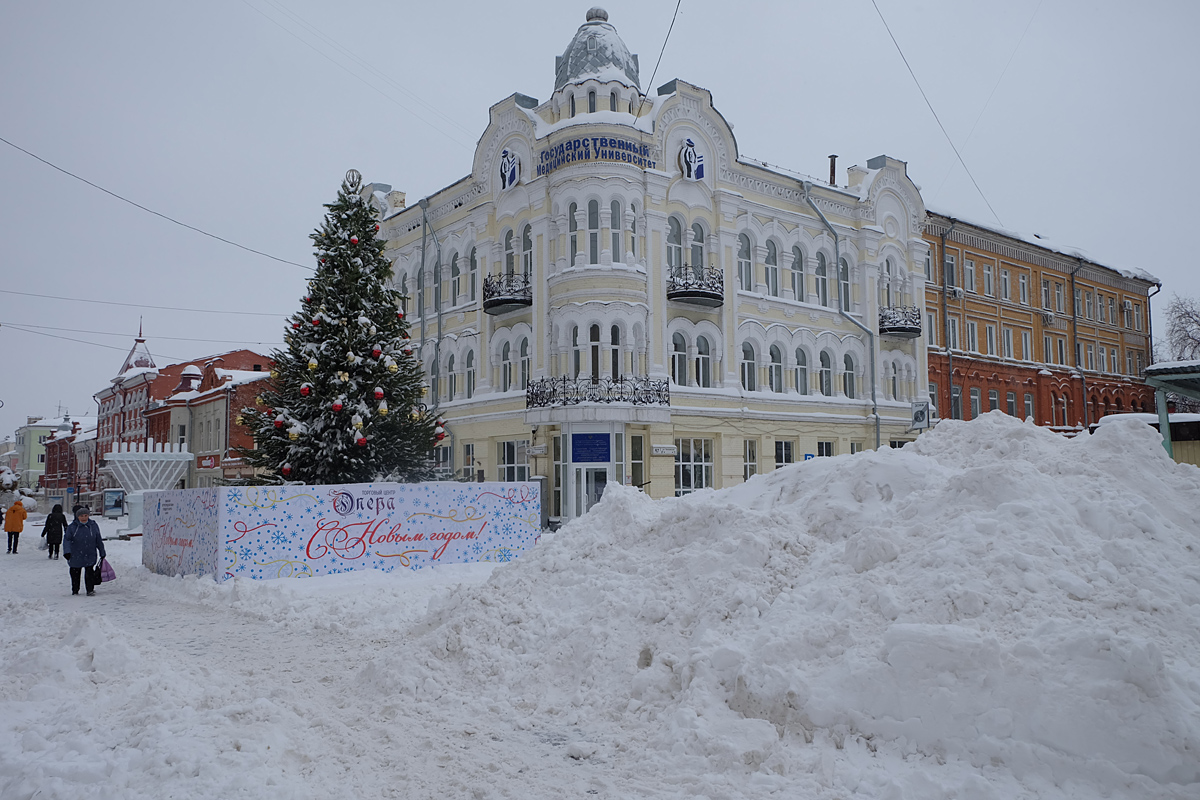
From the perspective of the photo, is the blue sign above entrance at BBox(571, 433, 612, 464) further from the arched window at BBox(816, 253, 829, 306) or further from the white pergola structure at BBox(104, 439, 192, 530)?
the white pergola structure at BBox(104, 439, 192, 530)

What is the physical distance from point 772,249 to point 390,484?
1694 cm

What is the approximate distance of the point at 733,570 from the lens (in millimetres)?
7301

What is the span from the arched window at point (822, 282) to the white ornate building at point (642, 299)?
0.18ft

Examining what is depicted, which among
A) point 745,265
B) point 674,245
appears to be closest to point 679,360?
point 674,245

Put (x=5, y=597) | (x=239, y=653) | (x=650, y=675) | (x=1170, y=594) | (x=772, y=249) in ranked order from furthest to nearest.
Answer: (x=772, y=249) < (x=5, y=597) < (x=239, y=653) < (x=650, y=675) < (x=1170, y=594)

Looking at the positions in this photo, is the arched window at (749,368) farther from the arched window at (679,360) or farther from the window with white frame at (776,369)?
the arched window at (679,360)

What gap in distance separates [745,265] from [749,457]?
20.9ft

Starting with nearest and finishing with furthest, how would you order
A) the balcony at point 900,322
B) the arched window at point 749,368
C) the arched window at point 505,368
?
the arched window at point 505,368 → the arched window at point 749,368 → the balcony at point 900,322

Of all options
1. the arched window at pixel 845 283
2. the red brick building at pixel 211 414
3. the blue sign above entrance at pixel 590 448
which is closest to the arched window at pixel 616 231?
the blue sign above entrance at pixel 590 448

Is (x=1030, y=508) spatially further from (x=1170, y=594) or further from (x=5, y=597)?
(x=5, y=597)

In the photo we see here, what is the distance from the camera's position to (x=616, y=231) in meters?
22.8

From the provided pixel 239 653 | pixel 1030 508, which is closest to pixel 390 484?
pixel 239 653

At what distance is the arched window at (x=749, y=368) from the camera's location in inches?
1005

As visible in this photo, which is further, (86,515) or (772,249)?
(772,249)
